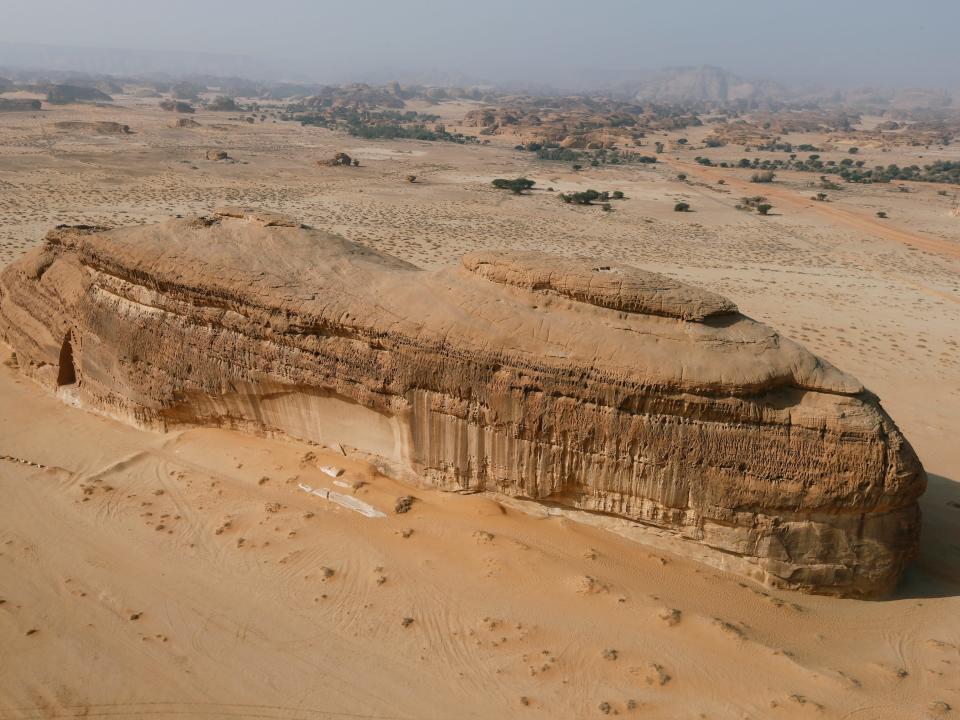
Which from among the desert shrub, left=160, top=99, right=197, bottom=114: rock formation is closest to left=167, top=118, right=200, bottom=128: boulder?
left=160, top=99, right=197, bottom=114: rock formation

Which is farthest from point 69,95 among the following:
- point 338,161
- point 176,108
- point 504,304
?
point 504,304

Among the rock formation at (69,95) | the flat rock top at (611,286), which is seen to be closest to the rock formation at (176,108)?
the rock formation at (69,95)

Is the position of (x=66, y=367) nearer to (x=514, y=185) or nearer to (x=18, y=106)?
(x=514, y=185)

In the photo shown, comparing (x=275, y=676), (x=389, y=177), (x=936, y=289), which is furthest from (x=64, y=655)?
(x=389, y=177)

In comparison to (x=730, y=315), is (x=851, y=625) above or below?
below

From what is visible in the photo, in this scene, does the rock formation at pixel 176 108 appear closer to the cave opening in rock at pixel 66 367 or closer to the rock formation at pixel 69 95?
the rock formation at pixel 69 95

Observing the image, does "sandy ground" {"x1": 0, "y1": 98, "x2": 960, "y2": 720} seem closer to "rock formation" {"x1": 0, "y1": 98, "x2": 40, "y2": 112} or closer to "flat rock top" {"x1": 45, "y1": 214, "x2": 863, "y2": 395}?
"flat rock top" {"x1": 45, "y1": 214, "x2": 863, "y2": 395}

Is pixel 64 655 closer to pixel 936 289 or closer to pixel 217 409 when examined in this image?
pixel 217 409
